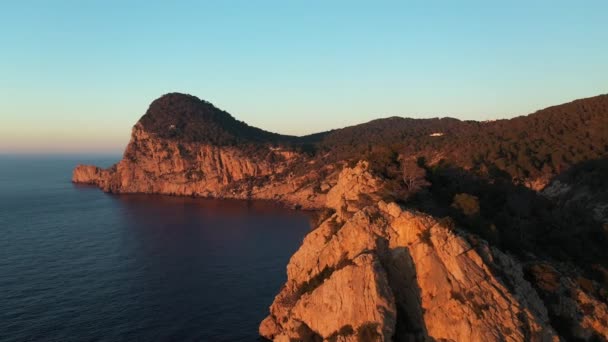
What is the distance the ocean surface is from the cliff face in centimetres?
1393

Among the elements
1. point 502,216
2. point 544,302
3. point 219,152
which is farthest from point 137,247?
point 219,152

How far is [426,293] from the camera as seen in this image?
3200cm

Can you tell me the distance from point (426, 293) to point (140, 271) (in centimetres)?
4769

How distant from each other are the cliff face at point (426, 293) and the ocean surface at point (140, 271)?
13.9 meters

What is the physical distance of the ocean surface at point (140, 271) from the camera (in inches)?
1828

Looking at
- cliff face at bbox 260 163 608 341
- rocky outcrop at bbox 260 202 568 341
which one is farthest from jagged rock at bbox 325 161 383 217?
rocky outcrop at bbox 260 202 568 341

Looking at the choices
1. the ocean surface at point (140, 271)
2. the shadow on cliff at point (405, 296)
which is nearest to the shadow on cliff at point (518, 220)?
the shadow on cliff at point (405, 296)

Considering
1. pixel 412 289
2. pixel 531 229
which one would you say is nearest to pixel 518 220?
pixel 531 229

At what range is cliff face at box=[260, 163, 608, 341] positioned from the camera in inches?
1156

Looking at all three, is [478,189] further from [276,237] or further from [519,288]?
[276,237]

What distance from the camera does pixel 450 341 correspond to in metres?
29.2

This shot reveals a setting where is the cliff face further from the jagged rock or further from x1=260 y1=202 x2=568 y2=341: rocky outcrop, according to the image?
the jagged rock

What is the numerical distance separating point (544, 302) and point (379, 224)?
13538mm

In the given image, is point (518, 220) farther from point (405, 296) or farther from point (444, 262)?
point (405, 296)
